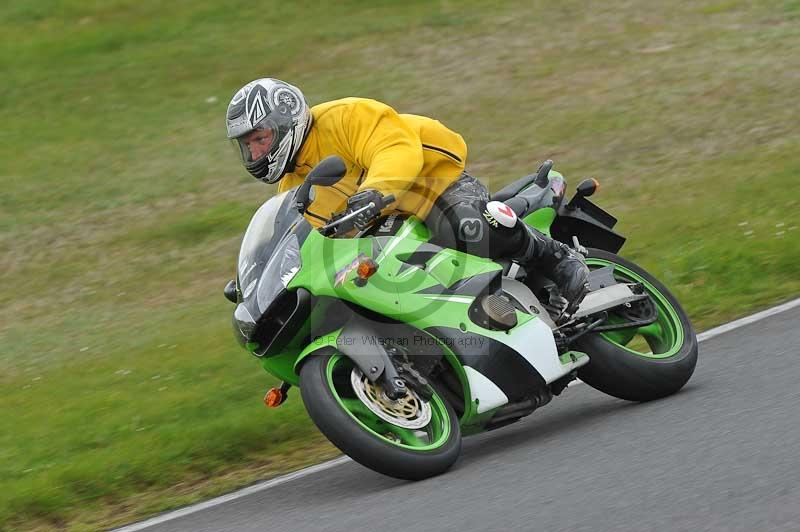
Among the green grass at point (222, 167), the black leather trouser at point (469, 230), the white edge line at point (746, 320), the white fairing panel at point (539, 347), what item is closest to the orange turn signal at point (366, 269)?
the black leather trouser at point (469, 230)

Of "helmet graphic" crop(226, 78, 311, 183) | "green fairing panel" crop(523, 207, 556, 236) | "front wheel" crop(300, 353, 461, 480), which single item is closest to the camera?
"front wheel" crop(300, 353, 461, 480)

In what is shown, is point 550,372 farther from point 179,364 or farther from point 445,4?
point 445,4

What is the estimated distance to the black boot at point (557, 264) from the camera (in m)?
6.73

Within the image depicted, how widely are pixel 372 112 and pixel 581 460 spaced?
2.07m

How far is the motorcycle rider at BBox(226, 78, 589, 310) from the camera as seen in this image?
641cm

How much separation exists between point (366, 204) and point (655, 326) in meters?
2.02

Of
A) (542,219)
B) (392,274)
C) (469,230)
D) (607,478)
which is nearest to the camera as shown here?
(607,478)

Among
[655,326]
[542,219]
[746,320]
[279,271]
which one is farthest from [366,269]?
[746,320]

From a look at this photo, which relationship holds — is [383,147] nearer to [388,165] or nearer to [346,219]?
[388,165]

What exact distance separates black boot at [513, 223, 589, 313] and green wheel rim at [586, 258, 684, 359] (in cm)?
35

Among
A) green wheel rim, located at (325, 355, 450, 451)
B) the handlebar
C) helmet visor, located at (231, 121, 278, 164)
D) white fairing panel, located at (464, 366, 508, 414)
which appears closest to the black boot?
white fairing panel, located at (464, 366, 508, 414)

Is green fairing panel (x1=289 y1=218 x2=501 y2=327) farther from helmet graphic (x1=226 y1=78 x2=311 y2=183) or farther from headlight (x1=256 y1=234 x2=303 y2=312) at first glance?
helmet graphic (x1=226 y1=78 x2=311 y2=183)

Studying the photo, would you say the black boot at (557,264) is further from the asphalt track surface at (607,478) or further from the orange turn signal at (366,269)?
the orange turn signal at (366,269)

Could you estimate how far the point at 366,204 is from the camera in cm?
600
